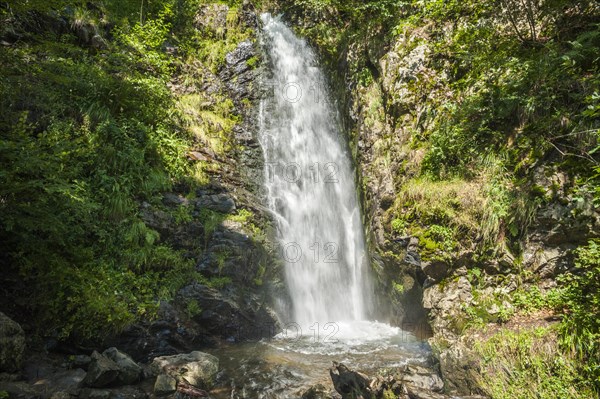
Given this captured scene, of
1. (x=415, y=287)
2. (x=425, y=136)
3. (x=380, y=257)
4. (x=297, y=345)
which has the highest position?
(x=425, y=136)

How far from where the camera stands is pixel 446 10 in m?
9.64

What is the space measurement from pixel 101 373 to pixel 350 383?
3.77 meters

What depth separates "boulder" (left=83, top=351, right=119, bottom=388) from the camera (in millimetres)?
5070

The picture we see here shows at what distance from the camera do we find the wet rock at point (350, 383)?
5309mm

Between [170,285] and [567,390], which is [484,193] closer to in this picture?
[567,390]

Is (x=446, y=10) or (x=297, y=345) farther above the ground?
(x=446, y=10)

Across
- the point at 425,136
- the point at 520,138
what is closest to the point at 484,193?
the point at 520,138

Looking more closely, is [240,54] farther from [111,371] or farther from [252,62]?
[111,371]

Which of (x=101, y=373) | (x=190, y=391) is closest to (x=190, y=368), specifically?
(x=190, y=391)

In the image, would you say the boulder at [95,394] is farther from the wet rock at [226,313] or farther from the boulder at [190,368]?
the wet rock at [226,313]

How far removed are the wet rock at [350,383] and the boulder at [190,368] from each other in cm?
218

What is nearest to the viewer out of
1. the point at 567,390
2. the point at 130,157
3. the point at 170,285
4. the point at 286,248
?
the point at 567,390

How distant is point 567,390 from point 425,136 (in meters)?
5.99

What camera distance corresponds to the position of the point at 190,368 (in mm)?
6012
